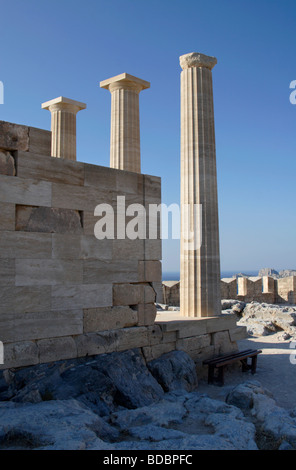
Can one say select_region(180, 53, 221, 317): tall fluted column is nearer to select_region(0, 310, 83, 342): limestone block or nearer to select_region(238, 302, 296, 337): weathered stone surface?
select_region(0, 310, 83, 342): limestone block

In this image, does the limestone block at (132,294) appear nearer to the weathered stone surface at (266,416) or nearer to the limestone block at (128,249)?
the limestone block at (128,249)

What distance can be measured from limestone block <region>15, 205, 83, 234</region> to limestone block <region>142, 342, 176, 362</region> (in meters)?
2.62

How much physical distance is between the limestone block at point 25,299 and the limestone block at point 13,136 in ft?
7.07

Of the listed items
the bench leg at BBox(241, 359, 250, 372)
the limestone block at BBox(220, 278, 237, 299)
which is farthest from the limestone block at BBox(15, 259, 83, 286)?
the limestone block at BBox(220, 278, 237, 299)

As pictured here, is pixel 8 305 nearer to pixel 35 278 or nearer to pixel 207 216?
pixel 35 278

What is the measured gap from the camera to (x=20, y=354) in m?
6.59

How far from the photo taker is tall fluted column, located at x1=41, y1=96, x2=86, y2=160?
13.2 metres

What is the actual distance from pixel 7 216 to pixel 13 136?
1256 mm

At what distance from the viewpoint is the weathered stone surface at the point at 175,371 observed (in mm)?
7941

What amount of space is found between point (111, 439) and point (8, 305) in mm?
2493

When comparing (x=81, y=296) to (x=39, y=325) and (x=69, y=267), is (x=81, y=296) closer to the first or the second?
(x=69, y=267)

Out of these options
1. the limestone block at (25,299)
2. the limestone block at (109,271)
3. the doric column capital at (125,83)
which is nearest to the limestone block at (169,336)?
the limestone block at (109,271)

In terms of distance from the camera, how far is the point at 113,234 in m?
7.93

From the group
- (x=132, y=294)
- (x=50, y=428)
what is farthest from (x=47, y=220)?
(x=50, y=428)
